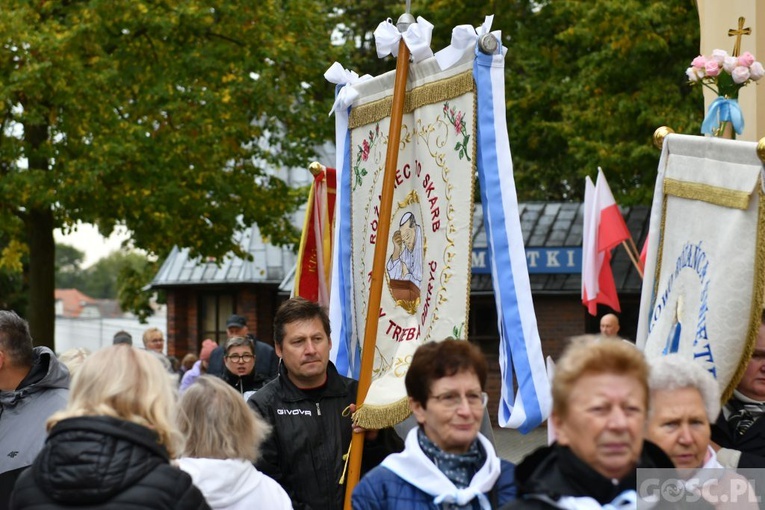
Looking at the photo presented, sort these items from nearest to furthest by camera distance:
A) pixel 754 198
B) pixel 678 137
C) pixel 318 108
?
pixel 754 198 < pixel 678 137 < pixel 318 108

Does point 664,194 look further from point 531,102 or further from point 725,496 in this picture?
point 531,102

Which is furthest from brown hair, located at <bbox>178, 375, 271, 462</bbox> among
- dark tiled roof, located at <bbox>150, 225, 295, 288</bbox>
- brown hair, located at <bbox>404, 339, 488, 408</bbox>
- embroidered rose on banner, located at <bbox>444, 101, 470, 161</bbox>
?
dark tiled roof, located at <bbox>150, 225, 295, 288</bbox>

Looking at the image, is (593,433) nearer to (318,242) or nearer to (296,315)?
(296,315)

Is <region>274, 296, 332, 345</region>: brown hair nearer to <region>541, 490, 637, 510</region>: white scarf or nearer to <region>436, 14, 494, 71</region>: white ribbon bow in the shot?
<region>436, 14, 494, 71</region>: white ribbon bow

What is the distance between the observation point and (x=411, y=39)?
18.3 feet

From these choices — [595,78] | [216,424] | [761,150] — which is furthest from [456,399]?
[595,78]

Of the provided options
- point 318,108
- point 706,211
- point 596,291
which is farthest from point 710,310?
point 318,108

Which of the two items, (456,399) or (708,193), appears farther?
(708,193)

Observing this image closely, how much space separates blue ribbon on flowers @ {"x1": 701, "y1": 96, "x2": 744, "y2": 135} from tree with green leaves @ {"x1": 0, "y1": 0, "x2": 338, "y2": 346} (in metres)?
12.5

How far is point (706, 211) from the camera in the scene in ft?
16.6

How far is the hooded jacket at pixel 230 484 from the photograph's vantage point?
461 centimetres

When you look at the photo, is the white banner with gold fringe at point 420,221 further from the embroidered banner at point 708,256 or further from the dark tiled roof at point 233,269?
the dark tiled roof at point 233,269

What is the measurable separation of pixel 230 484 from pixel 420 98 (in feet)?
6.56

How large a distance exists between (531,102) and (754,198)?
16.7m
